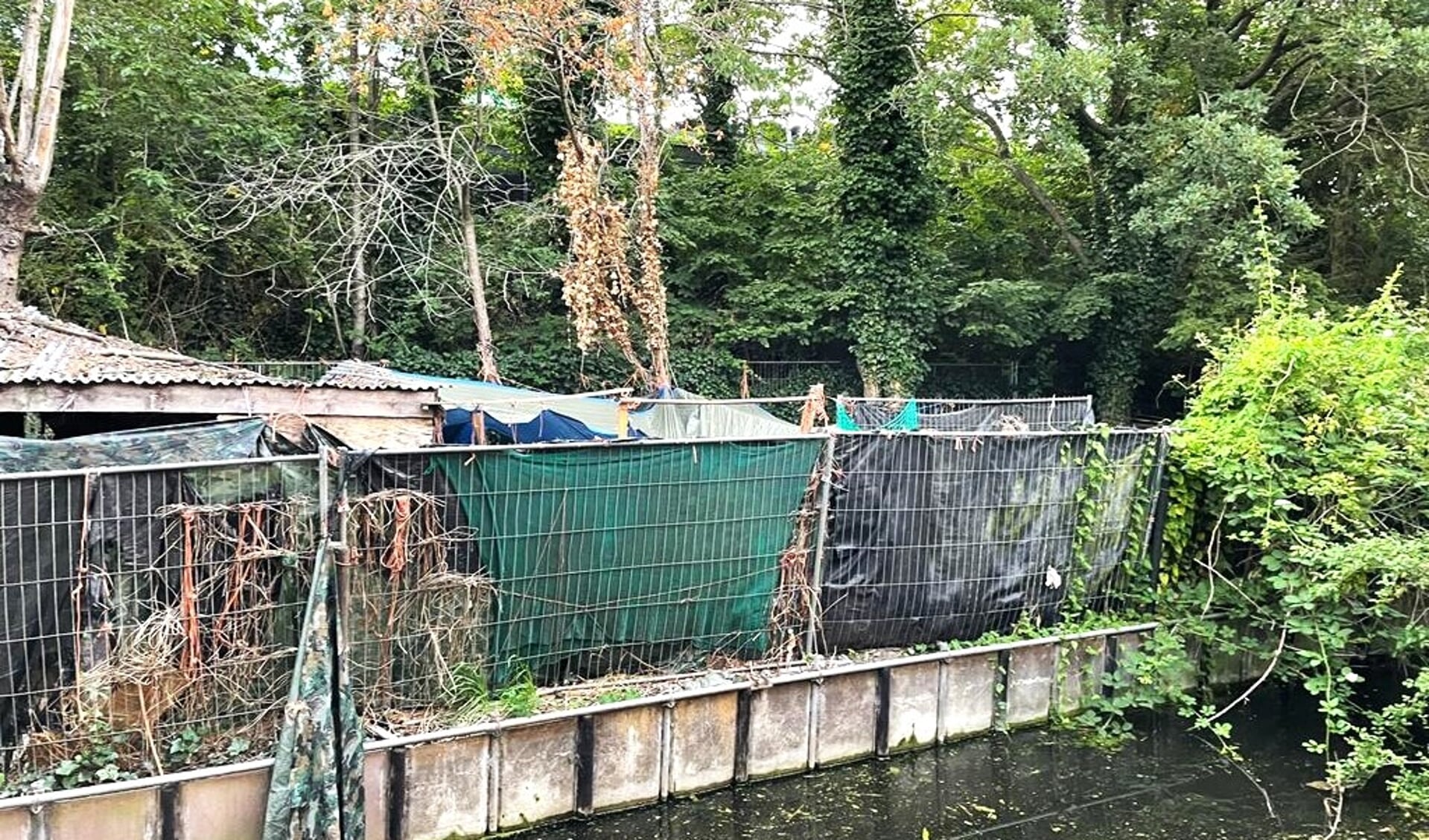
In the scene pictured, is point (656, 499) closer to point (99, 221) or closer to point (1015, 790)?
point (1015, 790)

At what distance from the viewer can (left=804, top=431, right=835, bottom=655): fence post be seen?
600 centimetres

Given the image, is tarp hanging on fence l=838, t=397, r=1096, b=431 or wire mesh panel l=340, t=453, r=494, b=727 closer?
wire mesh panel l=340, t=453, r=494, b=727

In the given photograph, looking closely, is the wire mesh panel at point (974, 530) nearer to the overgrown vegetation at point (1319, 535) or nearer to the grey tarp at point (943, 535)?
the grey tarp at point (943, 535)

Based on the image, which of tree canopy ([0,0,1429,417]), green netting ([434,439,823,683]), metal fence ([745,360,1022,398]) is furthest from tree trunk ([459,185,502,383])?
green netting ([434,439,823,683])

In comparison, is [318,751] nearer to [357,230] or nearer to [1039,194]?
[357,230]

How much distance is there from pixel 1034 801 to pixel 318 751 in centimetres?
411

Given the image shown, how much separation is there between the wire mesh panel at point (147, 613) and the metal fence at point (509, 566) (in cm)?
1

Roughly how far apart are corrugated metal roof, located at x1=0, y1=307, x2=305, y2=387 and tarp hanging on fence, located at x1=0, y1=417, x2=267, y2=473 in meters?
0.93

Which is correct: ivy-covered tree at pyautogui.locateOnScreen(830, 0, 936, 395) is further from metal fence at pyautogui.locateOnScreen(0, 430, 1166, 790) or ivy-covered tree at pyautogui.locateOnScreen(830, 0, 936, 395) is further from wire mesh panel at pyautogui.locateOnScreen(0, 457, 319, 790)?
wire mesh panel at pyautogui.locateOnScreen(0, 457, 319, 790)

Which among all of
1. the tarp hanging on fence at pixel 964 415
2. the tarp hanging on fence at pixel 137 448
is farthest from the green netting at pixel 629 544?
the tarp hanging on fence at pixel 964 415

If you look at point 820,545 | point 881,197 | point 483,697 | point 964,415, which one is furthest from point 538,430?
point 881,197

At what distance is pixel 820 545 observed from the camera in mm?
6027

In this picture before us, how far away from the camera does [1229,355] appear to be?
7152 mm

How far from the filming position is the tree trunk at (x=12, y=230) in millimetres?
8320
